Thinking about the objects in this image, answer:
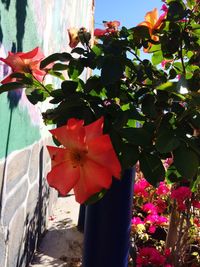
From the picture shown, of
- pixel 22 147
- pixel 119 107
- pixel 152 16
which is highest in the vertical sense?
pixel 152 16

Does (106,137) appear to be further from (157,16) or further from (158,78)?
(157,16)

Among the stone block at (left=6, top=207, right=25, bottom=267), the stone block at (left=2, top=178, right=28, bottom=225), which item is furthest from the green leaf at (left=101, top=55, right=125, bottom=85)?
the stone block at (left=6, top=207, right=25, bottom=267)

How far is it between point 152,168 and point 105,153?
0.98 feet

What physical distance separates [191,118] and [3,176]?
3.29 feet

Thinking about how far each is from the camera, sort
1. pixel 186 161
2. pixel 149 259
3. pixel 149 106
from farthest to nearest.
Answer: pixel 149 259 → pixel 149 106 → pixel 186 161

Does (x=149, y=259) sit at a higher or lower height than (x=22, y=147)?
lower

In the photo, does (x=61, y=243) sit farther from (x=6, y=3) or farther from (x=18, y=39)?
(x=6, y=3)

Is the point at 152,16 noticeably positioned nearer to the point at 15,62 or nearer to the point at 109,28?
the point at 109,28

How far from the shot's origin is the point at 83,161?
0.85 meters

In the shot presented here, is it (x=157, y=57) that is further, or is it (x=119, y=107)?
(x=157, y=57)

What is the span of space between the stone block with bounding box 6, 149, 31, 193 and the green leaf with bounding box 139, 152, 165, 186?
975mm

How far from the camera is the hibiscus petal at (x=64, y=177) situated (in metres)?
0.86

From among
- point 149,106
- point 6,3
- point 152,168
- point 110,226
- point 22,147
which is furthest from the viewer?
point 22,147

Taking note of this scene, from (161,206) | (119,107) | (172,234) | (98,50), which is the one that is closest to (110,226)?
(119,107)
